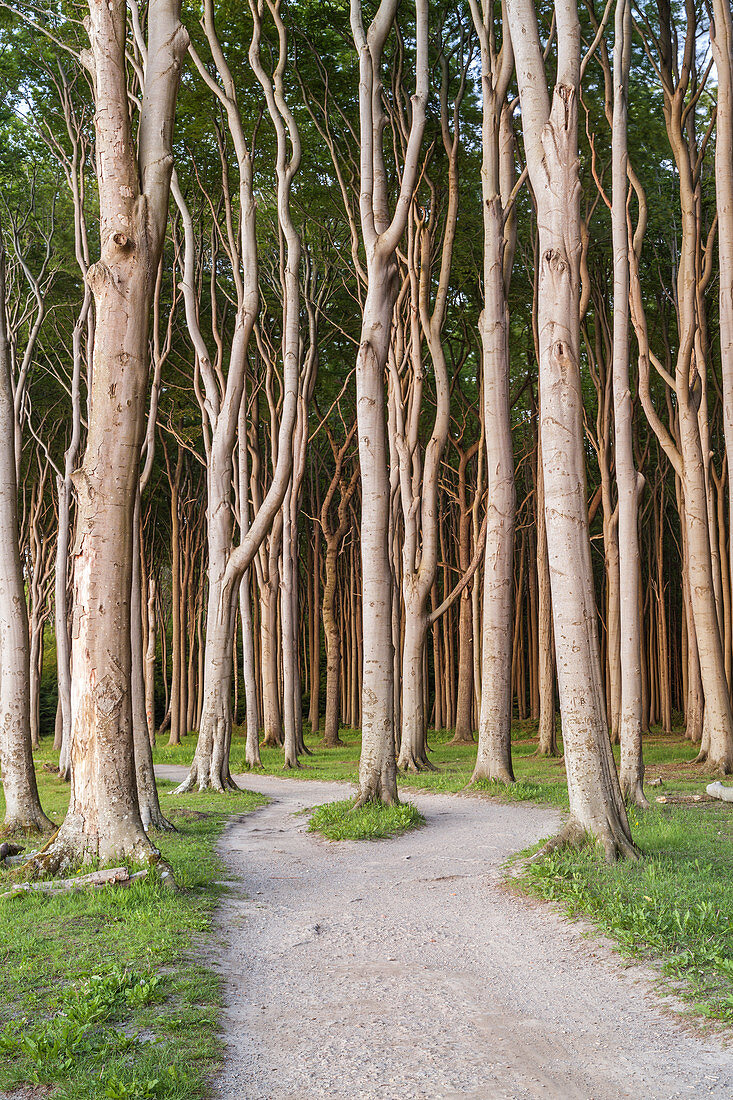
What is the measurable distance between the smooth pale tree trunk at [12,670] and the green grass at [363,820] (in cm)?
274

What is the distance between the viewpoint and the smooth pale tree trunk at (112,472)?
650cm

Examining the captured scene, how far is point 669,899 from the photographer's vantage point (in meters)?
5.41

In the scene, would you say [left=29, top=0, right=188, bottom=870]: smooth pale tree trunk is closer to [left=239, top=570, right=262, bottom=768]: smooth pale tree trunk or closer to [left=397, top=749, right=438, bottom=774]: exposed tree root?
[left=397, top=749, right=438, bottom=774]: exposed tree root

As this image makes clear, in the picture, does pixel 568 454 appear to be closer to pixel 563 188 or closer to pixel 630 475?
pixel 563 188

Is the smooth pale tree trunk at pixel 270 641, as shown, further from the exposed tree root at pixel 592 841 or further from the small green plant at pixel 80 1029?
the small green plant at pixel 80 1029

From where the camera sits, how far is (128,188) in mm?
6961

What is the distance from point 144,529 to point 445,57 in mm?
17861

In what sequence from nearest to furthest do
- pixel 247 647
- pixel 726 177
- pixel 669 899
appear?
pixel 669 899 → pixel 726 177 → pixel 247 647

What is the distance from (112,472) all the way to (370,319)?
189 inches

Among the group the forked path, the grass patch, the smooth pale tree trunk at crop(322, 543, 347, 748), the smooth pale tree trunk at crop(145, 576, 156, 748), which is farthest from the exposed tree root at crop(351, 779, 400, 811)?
the smooth pale tree trunk at crop(322, 543, 347, 748)

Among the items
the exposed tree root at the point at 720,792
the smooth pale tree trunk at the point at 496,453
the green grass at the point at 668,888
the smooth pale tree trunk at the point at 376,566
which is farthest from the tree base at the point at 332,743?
the exposed tree root at the point at 720,792

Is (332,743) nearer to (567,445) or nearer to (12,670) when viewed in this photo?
(12,670)

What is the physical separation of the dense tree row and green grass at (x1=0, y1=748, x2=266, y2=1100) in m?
0.93

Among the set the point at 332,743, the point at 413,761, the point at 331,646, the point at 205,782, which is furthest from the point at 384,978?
the point at 331,646
